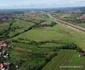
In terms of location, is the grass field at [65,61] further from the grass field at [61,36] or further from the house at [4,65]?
the grass field at [61,36]

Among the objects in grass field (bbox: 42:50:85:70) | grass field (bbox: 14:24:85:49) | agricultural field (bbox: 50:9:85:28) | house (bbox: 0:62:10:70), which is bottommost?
agricultural field (bbox: 50:9:85:28)

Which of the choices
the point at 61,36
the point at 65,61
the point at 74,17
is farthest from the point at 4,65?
the point at 74,17

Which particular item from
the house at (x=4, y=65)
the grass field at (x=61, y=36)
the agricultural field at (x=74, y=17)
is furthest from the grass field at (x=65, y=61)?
the agricultural field at (x=74, y=17)

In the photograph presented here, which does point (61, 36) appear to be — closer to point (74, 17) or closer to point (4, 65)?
point (4, 65)

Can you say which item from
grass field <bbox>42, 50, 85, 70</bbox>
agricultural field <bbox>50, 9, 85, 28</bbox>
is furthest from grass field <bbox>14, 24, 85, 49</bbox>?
agricultural field <bbox>50, 9, 85, 28</bbox>

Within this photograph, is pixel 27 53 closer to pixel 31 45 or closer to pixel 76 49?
pixel 31 45

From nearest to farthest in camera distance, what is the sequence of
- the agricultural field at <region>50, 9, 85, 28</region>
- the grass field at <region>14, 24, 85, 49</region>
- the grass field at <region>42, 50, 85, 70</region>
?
the grass field at <region>42, 50, 85, 70</region> → the grass field at <region>14, 24, 85, 49</region> → the agricultural field at <region>50, 9, 85, 28</region>

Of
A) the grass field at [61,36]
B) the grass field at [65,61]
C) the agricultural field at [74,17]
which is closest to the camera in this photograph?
the grass field at [65,61]

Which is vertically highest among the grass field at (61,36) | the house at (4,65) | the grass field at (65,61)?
the grass field at (65,61)

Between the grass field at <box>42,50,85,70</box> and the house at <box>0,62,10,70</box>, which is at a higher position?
the grass field at <box>42,50,85,70</box>

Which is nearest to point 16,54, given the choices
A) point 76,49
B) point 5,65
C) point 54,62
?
point 5,65

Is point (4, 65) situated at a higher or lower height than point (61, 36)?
higher

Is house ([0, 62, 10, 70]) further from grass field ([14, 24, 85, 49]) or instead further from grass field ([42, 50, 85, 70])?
grass field ([14, 24, 85, 49])
